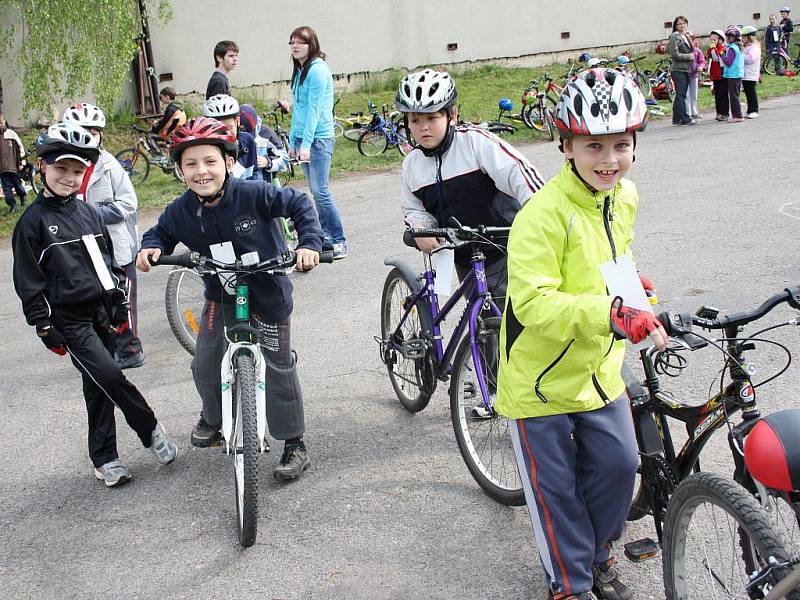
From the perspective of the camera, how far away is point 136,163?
675 inches

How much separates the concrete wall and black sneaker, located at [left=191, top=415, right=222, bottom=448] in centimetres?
1871

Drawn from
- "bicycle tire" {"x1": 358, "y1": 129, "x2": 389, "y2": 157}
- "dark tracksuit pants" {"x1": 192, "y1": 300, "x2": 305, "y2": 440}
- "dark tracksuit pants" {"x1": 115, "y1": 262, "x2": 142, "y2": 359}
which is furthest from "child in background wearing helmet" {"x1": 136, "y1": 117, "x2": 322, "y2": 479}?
"bicycle tire" {"x1": 358, "y1": 129, "x2": 389, "y2": 157}

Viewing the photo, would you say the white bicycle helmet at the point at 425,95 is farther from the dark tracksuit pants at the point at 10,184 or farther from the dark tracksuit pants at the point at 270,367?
the dark tracksuit pants at the point at 10,184

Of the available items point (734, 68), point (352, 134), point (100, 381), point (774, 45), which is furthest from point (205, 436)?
point (774, 45)

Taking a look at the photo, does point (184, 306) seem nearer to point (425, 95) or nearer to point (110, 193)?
point (110, 193)

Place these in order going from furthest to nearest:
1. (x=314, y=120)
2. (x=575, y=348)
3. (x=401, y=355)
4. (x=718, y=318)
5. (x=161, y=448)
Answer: (x=314, y=120) < (x=401, y=355) < (x=161, y=448) < (x=575, y=348) < (x=718, y=318)

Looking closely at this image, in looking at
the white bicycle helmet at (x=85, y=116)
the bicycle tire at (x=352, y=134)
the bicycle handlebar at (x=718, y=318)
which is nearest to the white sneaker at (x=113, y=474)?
the white bicycle helmet at (x=85, y=116)

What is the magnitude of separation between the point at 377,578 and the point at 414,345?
1.50m

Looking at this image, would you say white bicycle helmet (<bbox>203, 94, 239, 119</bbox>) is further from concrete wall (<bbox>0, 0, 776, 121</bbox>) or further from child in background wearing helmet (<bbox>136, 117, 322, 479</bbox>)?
concrete wall (<bbox>0, 0, 776, 121</bbox>)

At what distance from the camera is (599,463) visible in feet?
10.6

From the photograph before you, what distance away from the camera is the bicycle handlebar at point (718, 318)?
9.04 ft

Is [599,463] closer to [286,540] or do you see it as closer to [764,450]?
[764,450]

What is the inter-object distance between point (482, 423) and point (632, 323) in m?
2.08

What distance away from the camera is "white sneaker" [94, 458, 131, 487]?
16.7 ft
